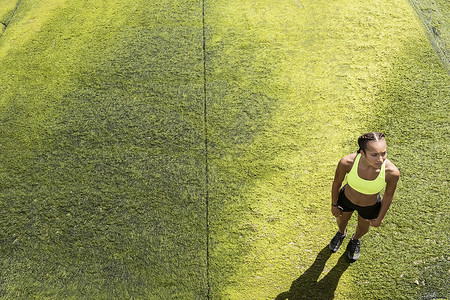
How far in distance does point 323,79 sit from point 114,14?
12.2ft

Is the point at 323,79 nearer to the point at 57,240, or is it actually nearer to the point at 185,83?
the point at 185,83

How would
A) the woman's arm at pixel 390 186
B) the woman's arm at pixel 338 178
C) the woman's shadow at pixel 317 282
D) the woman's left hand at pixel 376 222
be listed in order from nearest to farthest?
the woman's arm at pixel 390 186 → the woman's arm at pixel 338 178 → the woman's left hand at pixel 376 222 → the woman's shadow at pixel 317 282

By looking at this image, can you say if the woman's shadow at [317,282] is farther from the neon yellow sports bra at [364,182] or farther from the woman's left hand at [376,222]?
the neon yellow sports bra at [364,182]

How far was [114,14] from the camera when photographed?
757 cm

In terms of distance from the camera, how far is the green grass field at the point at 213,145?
4676 millimetres

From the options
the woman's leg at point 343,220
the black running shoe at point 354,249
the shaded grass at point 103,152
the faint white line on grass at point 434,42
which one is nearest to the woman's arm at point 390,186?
the woman's leg at point 343,220

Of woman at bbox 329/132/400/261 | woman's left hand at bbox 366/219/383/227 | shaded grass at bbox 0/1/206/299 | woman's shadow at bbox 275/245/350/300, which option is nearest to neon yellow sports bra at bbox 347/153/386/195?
woman at bbox 329/132/400/261

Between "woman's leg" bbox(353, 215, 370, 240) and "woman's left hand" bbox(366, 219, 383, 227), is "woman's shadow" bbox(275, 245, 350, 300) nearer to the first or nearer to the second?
"woman's leg" bbox(353, 215, 370, 240)

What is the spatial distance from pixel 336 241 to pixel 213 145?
1.97 meters

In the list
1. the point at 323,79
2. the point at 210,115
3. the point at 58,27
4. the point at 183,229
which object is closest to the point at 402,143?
the point at 323,79

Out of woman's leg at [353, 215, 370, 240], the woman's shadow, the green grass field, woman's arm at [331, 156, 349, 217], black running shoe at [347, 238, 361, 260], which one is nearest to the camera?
woman's arm at [331, 156, 349, 217]

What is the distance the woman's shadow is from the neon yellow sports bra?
1075mm

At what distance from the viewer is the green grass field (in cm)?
468

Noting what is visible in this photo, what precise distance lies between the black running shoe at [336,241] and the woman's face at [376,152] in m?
1.23
